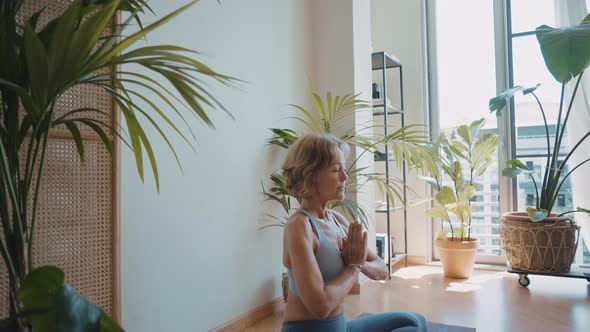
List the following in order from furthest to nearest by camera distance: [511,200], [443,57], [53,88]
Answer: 1. [443,57]
2. [511,200]
3. [53,88]

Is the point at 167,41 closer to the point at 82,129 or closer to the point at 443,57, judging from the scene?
the point at 82,129

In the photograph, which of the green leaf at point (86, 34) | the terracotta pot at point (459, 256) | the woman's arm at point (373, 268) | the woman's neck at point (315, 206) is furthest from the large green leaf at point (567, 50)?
the green leaf at point (86, 34)

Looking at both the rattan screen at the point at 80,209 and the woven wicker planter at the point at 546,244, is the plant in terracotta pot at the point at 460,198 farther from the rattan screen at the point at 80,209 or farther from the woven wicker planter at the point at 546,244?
the rattan screen at the point at 80,209

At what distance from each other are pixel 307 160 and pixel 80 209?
0.88 meters

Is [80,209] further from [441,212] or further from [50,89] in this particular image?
[441,212]

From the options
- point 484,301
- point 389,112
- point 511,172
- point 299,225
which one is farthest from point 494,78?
point 299,225

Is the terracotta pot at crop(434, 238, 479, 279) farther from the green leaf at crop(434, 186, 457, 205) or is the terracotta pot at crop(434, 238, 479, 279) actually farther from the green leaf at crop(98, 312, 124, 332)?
the green leaf at crop(98, 312, 124, 332)

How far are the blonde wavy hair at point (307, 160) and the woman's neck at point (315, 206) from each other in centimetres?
3

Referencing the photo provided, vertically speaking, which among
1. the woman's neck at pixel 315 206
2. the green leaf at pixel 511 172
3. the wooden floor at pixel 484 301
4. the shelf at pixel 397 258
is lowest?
the wooden floor at pixel 484 301

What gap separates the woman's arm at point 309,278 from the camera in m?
1.27

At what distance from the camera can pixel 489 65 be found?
172 inches

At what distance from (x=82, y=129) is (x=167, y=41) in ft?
2.34

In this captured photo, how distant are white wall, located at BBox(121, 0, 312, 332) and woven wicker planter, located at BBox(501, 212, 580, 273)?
6.22 feet

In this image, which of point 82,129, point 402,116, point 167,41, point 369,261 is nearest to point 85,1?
point 82,129
